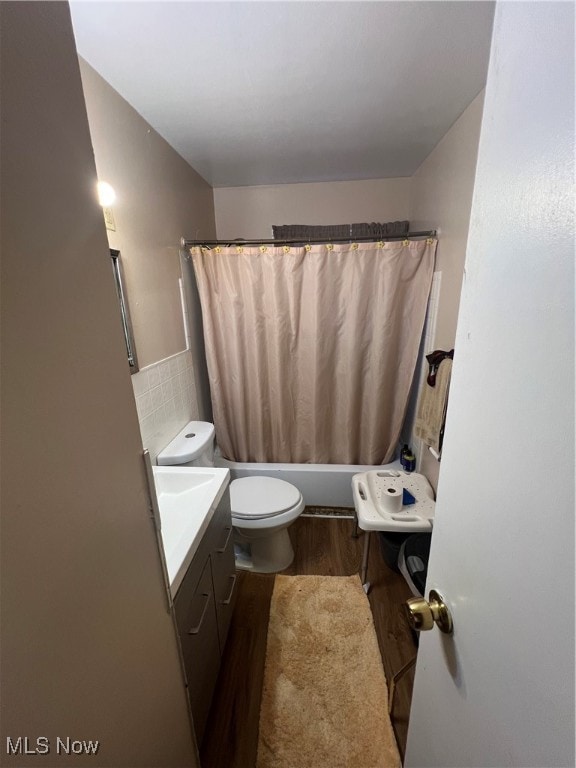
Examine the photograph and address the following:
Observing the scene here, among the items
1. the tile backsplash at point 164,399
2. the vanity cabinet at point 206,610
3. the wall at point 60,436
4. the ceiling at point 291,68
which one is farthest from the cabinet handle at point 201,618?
the ceiling at point 291,68

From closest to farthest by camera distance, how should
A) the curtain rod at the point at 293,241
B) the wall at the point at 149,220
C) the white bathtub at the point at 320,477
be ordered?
the wall at the point at 149,220 → the curtain rod at the point at 293,241 → the white bathtub at the point at 320,477

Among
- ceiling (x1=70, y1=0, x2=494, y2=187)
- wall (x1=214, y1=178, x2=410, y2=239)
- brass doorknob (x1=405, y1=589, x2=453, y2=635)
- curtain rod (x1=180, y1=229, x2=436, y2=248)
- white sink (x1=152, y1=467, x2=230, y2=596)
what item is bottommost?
white sink (x1=152, y1=467, x2=230, y2=596)

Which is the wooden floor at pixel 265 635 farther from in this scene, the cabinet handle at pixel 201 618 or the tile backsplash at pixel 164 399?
the tile backsplash at pixel 164 399

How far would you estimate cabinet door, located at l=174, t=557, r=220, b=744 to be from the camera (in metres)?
0.89

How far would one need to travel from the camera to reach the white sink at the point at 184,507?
0.88 meters

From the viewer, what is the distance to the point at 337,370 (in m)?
2.03

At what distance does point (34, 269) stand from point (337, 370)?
1805 mm

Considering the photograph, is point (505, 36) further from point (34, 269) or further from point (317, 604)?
point (317, 604)

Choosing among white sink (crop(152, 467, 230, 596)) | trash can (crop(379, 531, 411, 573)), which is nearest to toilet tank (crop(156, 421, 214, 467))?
white sink (crop(152, 467, 230, 596))

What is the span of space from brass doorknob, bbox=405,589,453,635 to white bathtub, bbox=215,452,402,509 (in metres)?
1.50

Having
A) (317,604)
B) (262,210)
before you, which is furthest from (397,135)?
(317,604)

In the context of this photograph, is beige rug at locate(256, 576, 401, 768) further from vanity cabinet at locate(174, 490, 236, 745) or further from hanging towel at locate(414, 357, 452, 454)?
hanging towel at locate(414, 357, 452, 454)

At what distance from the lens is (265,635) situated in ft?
4.58

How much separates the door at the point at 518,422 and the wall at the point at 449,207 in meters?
1.13
